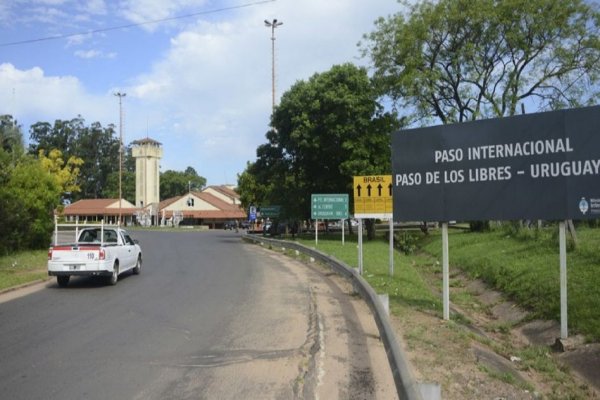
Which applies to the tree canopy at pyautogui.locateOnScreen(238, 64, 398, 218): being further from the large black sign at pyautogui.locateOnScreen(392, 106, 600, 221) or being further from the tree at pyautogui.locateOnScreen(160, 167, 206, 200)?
the tree at pyautogui.locateOnScreen(160, 167, 206, 200)

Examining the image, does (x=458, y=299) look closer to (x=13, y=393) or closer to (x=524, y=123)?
(x=524, y=123)

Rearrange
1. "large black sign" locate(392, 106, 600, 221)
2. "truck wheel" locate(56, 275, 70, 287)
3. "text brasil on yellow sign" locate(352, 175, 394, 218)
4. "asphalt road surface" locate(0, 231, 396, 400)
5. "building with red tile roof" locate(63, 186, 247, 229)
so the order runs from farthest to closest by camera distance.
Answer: "building with red tile roof" locate(63, 186, 247, 229), "truck wheel" locate(56, 275, 70, 287), "text brasil on yellow sign" locate(352, 175, 394, 218), "large black sign" locate(392, 106, 600, 221), "asphalt road surface" locate(0, 231, 396, 400)

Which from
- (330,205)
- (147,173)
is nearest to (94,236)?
(330,205)

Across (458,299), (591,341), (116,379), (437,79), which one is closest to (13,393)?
(116,379)

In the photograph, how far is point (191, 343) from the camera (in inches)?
340

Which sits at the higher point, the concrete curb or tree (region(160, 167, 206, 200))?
tree (region(160, 167, 206, 200))

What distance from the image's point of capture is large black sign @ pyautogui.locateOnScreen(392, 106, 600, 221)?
8.95m

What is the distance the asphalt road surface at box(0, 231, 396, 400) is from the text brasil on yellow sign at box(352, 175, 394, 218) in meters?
2.16

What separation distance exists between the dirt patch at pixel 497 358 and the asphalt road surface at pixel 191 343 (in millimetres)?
623

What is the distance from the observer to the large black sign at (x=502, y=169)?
895 centimetres

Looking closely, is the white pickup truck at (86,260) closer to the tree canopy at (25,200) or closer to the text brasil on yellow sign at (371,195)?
the text brasil on yellow sign at (371,195)

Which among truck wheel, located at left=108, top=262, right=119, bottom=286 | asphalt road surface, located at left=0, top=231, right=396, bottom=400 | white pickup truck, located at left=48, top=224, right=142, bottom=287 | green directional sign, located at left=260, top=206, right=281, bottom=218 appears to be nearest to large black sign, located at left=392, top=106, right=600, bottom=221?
asphalt road surface, located at left=0, top=231, right=396, bottom=400

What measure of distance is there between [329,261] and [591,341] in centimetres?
1066

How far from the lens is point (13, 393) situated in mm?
6324
